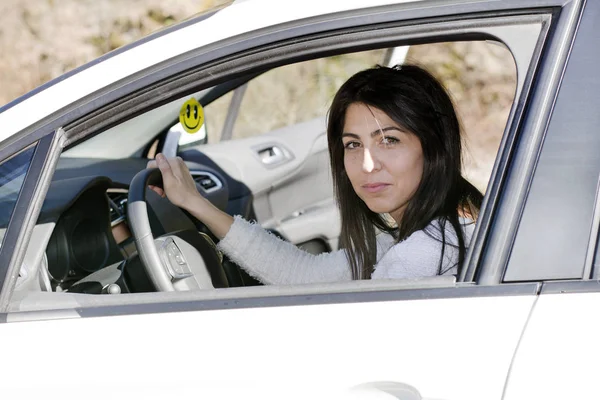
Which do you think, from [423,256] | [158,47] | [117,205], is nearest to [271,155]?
[117,205]

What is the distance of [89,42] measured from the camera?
731cm

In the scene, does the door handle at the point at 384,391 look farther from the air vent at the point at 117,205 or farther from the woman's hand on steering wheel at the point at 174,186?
the air vent at the point at 117,205

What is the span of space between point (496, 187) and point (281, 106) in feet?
18.2

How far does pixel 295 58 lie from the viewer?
164cm

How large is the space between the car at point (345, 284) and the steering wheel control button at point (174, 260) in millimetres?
315

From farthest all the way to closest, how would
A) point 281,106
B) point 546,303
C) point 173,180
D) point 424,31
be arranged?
point 281,106
point 173,180
point 424,31
point 546,303

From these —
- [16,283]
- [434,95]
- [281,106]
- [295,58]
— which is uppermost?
[281,106]

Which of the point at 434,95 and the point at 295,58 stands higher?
the point at 434,95

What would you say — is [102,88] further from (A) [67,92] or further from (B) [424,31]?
(B) [424,31]

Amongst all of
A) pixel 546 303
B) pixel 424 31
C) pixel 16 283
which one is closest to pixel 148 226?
pixel 16 283

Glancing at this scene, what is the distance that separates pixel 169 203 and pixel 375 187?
0.64 metres

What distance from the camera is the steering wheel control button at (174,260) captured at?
6.86 feet

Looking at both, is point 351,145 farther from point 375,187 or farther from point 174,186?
point 174,186

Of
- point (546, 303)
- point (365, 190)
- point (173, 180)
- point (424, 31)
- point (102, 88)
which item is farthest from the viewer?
point (173, 180)
